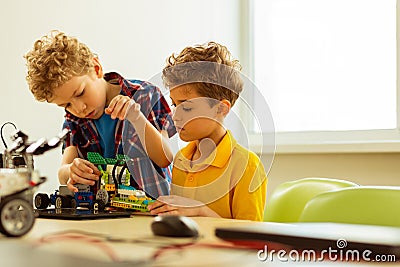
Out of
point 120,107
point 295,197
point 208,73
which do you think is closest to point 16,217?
point 120,107

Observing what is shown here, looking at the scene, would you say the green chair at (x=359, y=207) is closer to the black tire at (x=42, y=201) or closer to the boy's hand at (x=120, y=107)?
the boy's hand at (x=120, y=107)

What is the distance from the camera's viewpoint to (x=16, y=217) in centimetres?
69

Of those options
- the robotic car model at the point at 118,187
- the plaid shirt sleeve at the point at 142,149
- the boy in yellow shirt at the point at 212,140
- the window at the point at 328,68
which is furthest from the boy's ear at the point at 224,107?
the window at the point at 328,68

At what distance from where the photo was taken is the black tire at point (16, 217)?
664mm

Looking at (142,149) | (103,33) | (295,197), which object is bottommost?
(295,197)

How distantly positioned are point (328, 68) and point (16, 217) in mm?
2210

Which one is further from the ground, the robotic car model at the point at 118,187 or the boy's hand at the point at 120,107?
the boy's hand at the point at 120,107

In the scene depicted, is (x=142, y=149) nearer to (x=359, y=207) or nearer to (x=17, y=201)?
(x=359, y=207)

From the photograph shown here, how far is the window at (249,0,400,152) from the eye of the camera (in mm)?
2553

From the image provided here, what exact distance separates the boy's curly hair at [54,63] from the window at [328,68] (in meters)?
1.35

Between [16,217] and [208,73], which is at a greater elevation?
[208,73]

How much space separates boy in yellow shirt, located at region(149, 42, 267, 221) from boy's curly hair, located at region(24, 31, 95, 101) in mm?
228

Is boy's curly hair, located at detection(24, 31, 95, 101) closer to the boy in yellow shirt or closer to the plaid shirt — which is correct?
the plaid shirt

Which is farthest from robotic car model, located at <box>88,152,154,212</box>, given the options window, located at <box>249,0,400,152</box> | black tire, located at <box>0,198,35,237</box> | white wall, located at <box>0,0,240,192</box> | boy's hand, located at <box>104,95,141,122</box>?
window, located at <box>249,0,400,152</box>
